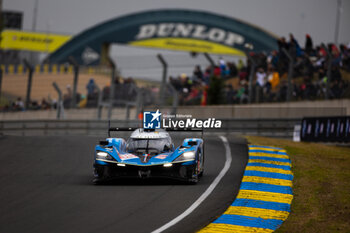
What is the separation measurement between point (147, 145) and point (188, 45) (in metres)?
45.3

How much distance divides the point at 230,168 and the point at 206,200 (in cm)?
408

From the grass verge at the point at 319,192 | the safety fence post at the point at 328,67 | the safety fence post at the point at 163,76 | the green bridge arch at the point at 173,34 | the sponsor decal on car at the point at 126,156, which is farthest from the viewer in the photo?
the green bridge arch at the point at 173,34

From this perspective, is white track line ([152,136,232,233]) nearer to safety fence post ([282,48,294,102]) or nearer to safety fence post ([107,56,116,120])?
safety fence post ([282,48,294,102])

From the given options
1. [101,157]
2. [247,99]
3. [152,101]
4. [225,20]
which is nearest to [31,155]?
[101,157]

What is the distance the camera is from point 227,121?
88.1 feet

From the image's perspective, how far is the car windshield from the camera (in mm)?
13852

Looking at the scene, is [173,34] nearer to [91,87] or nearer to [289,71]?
[91,87]

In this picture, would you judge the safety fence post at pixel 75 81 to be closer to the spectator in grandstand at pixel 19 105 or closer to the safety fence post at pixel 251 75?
the spectator in grandstand at pixel 19 105

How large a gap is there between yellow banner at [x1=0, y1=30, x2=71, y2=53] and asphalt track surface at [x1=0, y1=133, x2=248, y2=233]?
2192 inches

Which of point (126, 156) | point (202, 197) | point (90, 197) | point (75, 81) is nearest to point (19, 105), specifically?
point (75, 81)

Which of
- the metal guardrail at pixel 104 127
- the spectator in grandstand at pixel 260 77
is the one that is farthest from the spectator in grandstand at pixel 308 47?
the metal guardrail at pixel 104 127

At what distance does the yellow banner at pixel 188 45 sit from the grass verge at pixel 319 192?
129 feet

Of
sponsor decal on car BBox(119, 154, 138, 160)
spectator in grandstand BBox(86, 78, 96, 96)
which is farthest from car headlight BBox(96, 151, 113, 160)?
spectator in grandstand BBox(86, 78, 96, 96)

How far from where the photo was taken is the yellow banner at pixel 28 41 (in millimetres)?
71812
